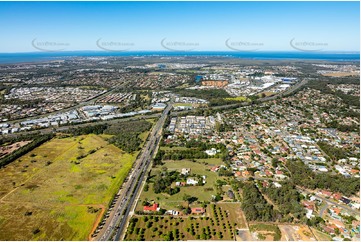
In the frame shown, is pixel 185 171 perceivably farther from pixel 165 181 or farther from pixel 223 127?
pixel 223 127

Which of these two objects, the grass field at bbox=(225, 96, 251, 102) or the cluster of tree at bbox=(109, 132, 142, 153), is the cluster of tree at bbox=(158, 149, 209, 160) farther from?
the grass field at bbox=(225, 96, 251, 102)

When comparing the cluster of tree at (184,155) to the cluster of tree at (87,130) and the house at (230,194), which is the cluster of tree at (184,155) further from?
the cluster of tree at (87,130)

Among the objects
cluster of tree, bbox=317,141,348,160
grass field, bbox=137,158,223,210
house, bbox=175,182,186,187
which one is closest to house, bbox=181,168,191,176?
grass field, bbox=137,158,223,210

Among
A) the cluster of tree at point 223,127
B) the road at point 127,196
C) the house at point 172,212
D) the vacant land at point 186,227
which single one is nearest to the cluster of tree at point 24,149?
the road at point 127,196

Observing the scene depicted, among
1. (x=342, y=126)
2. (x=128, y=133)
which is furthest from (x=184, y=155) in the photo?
(x=342, y=126)

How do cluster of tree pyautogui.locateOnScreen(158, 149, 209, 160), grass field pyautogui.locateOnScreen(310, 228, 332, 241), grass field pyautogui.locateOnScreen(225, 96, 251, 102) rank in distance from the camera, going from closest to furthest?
Answer: grass field pyautogui.locateOnScreen(310, 228, 332, 241), cluster of tree pyautogui.locateOnScreen(158, 149, 209, 160), grass field pyautogui.locateOnScreen(225, 96, 251, 102)

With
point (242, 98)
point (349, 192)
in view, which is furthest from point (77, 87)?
point (349, 192)
